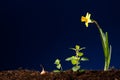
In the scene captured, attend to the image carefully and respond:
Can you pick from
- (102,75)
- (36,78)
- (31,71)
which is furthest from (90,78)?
(31,71)

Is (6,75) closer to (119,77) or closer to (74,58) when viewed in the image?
(74,58)

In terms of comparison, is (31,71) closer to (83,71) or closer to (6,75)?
(6,75)

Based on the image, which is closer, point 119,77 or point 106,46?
point 119,77

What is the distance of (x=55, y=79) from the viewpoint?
246cm

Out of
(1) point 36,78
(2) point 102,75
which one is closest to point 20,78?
(1) point 36,78

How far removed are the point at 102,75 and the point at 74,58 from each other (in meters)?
0.21

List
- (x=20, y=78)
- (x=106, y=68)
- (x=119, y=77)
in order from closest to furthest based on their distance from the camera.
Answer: (x=119, y=77)
(x=20, y=78)
(x=106, y=68)

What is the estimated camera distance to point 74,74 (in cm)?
254

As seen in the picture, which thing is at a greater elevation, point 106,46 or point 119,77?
point 106,46

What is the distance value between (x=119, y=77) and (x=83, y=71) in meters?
0.26

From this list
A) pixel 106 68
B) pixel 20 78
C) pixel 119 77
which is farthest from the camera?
pixel 106 68

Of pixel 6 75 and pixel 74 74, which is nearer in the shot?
pixel 74 74

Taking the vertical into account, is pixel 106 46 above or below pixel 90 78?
above

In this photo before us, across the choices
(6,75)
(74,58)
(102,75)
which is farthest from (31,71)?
(102,75)
